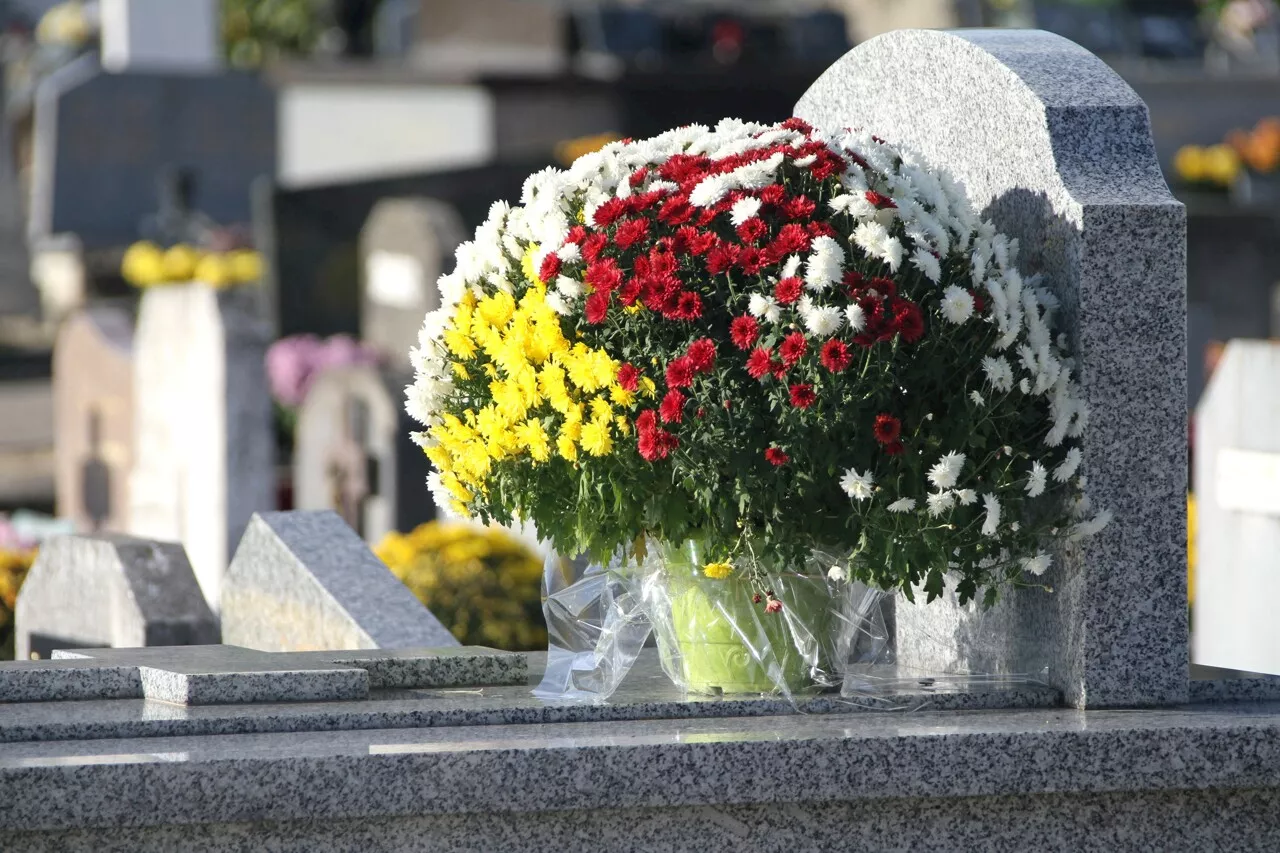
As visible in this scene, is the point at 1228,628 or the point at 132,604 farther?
the point at 1228,628

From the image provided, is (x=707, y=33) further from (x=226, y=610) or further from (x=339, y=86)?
(x=226, y=610)

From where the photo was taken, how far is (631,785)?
107 inches

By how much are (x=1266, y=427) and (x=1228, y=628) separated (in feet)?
1.99

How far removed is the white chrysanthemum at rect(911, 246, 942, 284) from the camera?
2.89 meters

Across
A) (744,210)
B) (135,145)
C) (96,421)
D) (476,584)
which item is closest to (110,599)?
(476,584)

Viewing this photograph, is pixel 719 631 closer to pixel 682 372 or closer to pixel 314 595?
pixel 682 372

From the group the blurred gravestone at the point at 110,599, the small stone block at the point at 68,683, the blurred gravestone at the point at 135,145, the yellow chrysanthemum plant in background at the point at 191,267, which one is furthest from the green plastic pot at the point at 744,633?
the blurred gravestone at the point at 135,145

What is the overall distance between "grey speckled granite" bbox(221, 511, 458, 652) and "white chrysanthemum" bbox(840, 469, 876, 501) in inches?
53.8

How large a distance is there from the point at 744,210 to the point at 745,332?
190 mm

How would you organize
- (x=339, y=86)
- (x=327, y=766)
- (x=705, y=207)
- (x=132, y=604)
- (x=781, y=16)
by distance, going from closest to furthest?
1. (x=327, y=766)
2. (x=705, y=207)
3. (x=132, y=604)
4. (x=339, y=86)
5. (x=781, y=16)

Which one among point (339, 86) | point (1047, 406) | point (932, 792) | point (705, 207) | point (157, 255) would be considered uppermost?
point (339, 86)

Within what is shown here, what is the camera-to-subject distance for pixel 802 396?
9.16 feet

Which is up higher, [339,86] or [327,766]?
[339,86]

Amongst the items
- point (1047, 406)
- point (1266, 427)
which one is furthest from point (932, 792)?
point (1266, 427)
